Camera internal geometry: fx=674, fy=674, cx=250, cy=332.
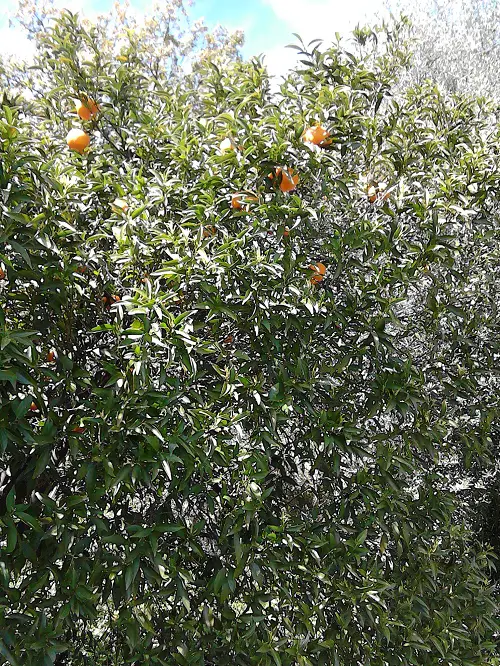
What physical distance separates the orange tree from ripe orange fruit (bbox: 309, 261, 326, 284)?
1 cm

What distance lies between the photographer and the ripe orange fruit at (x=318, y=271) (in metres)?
2.08

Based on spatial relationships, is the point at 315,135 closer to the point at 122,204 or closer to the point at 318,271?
the point at 318,271

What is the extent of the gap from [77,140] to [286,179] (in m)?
0.66

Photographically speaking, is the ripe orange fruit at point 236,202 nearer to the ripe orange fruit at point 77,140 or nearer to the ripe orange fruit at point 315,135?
the ripe orange fruit at point 315,135

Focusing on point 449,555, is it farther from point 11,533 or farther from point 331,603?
point 11,533

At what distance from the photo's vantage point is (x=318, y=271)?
6.91 ft

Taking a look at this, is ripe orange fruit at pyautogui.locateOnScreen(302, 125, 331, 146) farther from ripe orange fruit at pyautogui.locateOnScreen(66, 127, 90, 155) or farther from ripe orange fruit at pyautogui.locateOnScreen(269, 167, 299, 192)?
ripe orange fruit at pyautogui.locateOnScreen(66, 127, 90, 155)

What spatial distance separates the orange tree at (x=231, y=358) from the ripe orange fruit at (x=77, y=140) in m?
0.03

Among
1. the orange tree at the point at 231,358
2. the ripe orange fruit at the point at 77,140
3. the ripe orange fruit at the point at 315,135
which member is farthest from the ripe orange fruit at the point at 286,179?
the ripe orange fruit at the point at 77,140

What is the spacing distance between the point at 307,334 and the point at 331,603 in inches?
32.9

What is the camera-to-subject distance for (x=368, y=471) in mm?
2209

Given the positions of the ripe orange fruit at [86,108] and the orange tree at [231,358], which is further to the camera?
the ripe orange fruit at [86,108]

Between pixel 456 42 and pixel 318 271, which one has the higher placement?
pixel 456 42

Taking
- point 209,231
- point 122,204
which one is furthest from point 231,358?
point 122,204
